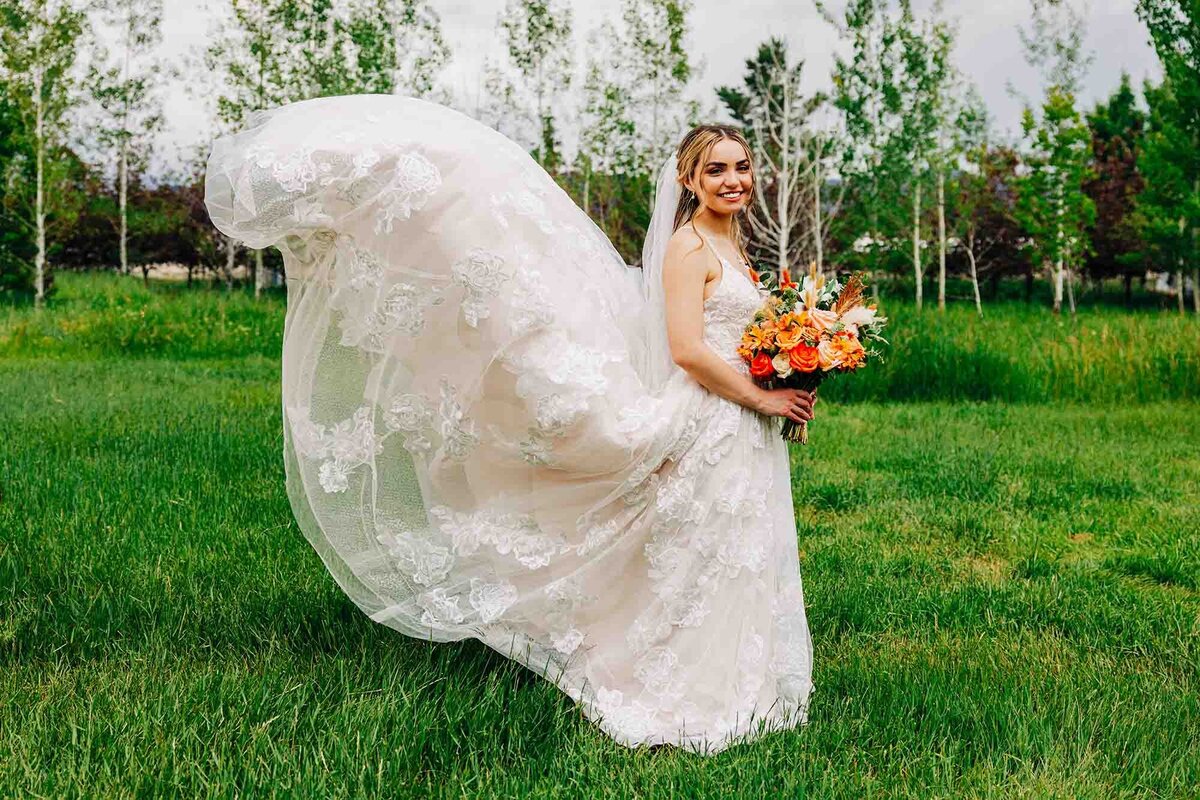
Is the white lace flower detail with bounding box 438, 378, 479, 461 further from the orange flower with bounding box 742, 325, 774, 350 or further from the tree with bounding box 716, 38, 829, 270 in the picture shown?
the tree with bounding box 716, 38, 829, 270

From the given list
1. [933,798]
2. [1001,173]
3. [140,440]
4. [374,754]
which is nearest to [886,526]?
[933,798]

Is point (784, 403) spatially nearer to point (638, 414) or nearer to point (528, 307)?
point (638, 414)

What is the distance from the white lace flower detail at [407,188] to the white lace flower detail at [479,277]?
0.22m

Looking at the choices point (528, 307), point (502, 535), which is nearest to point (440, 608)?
point (502, 535)

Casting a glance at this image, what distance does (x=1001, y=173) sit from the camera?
100ft

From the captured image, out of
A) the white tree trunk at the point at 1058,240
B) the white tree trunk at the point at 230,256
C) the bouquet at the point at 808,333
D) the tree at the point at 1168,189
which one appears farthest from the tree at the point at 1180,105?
the white tree trunk at the point at 230,256

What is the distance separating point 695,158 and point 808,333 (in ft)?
2.52

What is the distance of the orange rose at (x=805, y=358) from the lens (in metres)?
3.25

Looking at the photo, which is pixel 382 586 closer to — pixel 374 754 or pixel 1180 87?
pixel 374 754

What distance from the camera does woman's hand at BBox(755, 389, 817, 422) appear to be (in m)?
→ 3.41

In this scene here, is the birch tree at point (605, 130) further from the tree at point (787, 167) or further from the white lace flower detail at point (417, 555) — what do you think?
the white lace flower detail at point (417, 555)

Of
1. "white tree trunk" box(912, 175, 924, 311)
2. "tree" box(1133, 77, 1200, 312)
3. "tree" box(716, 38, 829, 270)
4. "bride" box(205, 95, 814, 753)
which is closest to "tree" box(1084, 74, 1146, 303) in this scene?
"tree" box(1133, 77, 1200, 312)

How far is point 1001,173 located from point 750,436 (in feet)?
99.1

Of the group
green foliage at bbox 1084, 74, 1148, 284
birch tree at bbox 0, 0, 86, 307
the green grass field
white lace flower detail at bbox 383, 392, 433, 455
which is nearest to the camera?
the green grass field
